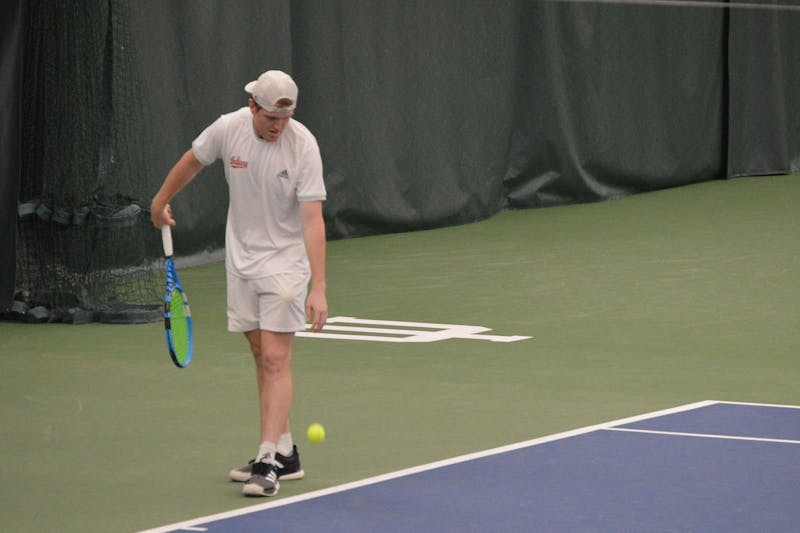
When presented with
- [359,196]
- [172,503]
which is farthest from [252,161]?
[359,196]

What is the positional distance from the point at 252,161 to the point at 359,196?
8688mm

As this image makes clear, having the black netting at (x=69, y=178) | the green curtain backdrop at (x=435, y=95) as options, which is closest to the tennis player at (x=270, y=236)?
the black netting at (x=69, y=178)

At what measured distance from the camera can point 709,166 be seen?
19984mm

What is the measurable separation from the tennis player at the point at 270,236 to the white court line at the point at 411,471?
0.14 metres

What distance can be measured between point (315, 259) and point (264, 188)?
1.08 feet

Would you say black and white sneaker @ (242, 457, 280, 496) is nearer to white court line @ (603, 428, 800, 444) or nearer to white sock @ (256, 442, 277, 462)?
white sock @ (256, 442, 277, 462)

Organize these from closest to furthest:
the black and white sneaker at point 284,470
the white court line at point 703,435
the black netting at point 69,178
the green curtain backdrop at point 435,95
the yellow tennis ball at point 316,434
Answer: the black and white sneaker at point 284,470
the yellow tennis ball at point 316,434
the white court line at point 703,435
the black netting at point 69,178
the green curtain backdrop at point 435,95

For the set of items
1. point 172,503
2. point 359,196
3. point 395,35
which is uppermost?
point 395,35

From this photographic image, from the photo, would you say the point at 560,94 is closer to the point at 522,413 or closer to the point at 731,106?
the point at 731,106

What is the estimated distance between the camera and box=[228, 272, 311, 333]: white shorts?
621 cm

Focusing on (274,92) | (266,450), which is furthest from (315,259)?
(266,450)

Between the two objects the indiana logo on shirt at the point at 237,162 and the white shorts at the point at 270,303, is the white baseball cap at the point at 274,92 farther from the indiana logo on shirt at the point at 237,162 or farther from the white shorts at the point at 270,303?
the white shorts at the point at 270,303

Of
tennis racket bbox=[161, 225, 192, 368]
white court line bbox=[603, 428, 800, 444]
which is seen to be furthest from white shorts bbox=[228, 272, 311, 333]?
white court line bbox=[603, 428, 800, 444]

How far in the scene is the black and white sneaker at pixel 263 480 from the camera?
608 centimetres
